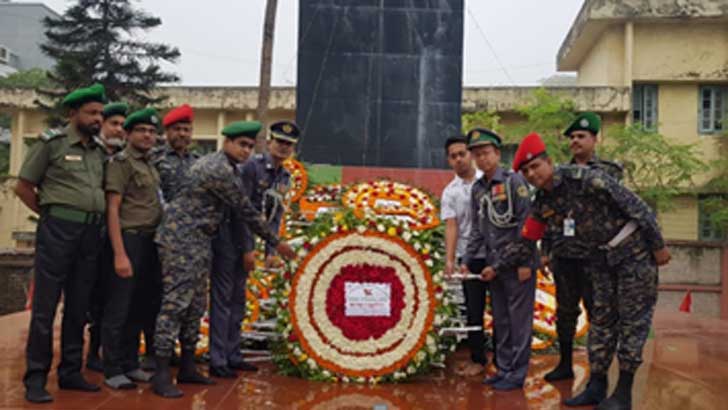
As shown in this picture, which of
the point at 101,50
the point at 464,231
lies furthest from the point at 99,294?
the point at 101,50

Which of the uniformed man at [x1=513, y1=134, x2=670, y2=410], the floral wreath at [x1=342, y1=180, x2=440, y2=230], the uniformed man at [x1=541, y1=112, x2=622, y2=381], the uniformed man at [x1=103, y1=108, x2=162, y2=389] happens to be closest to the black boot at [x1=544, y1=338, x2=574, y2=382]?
the uniformed man at [x1=541, y1=112, x2=622, y2=381]

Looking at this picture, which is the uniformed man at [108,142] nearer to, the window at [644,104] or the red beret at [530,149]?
the red beret at [530,149]

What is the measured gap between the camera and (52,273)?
3502 millimetres

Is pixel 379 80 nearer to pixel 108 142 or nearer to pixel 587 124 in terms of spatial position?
pixel 587 124

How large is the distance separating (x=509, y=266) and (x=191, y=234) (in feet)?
5.92

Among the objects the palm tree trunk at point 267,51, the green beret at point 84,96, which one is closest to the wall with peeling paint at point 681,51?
the palm tree trunk at point 267,51

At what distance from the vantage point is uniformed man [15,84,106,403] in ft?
11.5

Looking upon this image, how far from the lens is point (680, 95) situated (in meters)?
16.5

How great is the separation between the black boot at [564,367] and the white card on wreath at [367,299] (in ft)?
3.75

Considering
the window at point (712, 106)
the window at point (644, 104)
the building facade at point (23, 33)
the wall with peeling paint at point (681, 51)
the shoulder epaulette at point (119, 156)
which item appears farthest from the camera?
the building facade at point (23, 33)

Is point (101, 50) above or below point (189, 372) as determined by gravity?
above

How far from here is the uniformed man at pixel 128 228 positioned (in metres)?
3.68

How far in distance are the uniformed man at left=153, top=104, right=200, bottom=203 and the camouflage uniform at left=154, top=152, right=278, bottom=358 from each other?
1.31ft

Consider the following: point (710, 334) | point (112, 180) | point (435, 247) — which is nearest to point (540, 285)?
point (435, 247)
